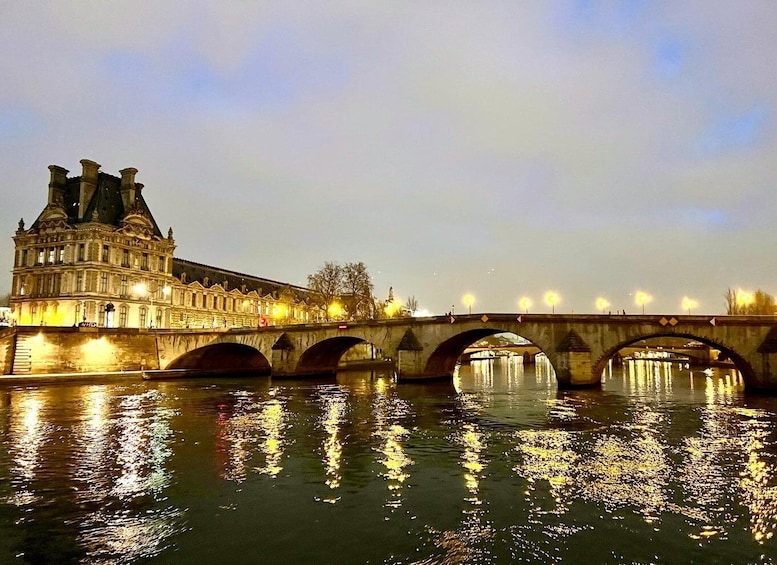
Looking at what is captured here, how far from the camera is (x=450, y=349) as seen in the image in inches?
2152

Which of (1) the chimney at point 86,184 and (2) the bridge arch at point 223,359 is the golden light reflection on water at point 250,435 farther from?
(1) the chimney at point 86,184

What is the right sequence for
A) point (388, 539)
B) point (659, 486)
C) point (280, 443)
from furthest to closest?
point (280, 443)
point (659, 486)
point (388, 539)

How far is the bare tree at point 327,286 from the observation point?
85.7 meters

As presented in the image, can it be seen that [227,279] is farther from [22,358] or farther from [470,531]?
[470,531]

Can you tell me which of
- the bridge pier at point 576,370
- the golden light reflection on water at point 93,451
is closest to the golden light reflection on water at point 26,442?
the golden light reflection on water at point 93,451

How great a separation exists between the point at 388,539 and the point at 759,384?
3703cm

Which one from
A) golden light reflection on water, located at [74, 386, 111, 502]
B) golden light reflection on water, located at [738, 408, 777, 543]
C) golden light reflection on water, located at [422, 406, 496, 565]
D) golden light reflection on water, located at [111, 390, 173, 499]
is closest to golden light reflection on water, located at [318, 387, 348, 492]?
golden light reflection on water, located at [422, 406, 496, 565]

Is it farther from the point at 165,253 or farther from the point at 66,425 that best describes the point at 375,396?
the point at 165,253

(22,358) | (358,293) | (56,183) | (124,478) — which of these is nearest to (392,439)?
Result: (124,478)

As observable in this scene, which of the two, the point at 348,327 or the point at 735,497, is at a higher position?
the point at 348,327

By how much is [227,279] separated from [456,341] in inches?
2615

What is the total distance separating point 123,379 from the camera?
53.5m

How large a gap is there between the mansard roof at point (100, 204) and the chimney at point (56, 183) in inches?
20.8

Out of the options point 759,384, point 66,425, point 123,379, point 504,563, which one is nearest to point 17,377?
point 123,379
